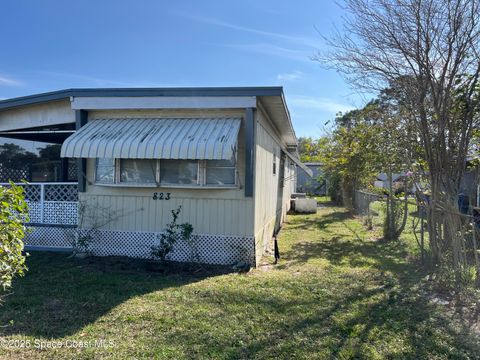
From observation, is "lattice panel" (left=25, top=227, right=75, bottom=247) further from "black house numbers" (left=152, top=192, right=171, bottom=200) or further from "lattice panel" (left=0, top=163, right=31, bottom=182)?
"lattice panel" (left=0, top=163, right=31, bottom=182)

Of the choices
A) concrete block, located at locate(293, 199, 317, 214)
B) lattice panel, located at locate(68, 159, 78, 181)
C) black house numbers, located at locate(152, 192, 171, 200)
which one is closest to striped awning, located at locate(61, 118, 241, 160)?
black house numbers, located at locate(152, 192, 171, 200)

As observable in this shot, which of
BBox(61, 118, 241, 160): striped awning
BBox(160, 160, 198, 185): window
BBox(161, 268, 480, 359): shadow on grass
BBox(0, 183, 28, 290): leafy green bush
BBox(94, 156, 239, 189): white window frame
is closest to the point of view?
BBox(0, 183, 28, 290): leafy green bush

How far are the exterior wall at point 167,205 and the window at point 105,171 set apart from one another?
0.12 metres

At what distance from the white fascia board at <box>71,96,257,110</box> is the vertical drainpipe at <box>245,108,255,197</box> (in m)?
0.21

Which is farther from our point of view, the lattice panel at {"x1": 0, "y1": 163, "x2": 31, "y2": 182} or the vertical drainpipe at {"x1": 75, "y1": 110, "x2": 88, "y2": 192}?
the lattice panel at {"x1": 0, "y1": 163, "x2": 31, "y2": 182}

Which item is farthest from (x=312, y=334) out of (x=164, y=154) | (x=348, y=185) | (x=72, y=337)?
(x=348, y=185)

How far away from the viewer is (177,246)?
755 cm

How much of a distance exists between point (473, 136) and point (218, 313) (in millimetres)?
5547

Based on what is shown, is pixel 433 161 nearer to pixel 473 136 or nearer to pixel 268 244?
pixel 473 136

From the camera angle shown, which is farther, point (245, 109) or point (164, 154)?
point (245, 109)

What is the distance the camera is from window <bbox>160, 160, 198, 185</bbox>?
7422 millimetres

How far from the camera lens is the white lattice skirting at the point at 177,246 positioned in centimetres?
728

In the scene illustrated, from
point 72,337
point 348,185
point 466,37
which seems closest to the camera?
point 72,337

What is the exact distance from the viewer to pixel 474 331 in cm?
431
